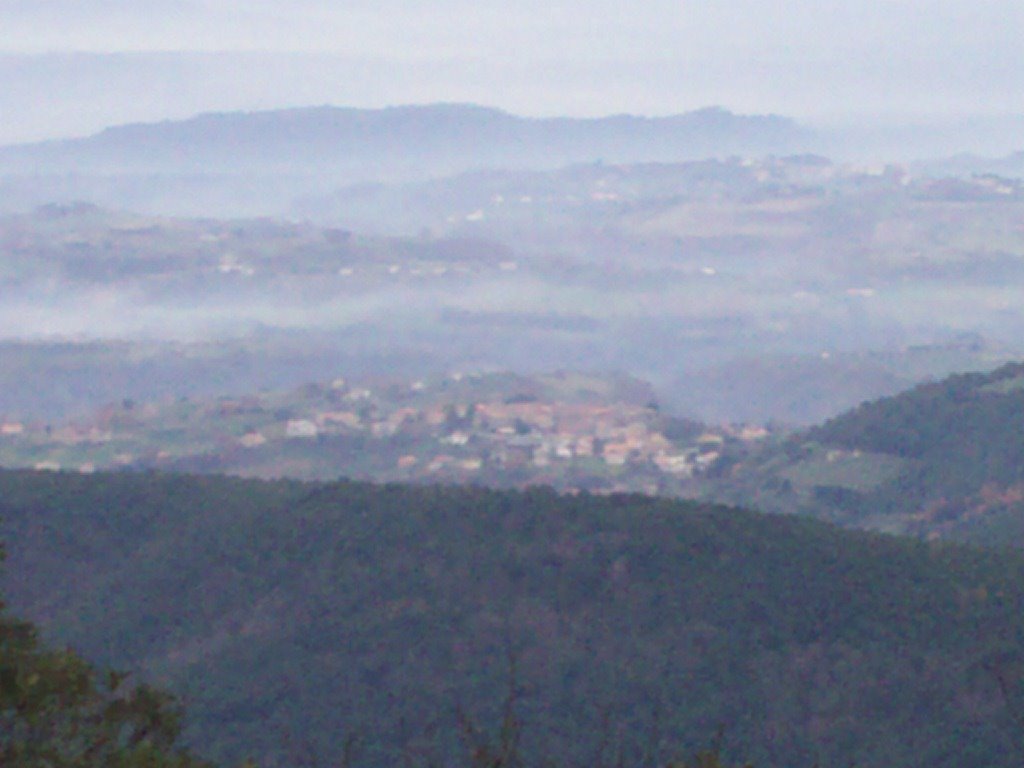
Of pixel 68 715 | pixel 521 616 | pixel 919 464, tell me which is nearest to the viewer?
pixel 68 715

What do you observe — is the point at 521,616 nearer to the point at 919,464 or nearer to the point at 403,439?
the point at 919,464

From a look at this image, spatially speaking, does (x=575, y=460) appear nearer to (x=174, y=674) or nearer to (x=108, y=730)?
(x=174, y=674)

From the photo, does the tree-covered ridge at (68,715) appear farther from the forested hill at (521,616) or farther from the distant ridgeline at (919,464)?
the distant ridgeline at (919,464)

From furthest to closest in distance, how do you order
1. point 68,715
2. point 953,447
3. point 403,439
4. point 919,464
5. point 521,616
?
point 403,439 → point 953,447 → point 919,464 → point 521,616 → point 68,715

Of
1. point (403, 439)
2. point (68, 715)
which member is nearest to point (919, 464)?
point (403, 439)

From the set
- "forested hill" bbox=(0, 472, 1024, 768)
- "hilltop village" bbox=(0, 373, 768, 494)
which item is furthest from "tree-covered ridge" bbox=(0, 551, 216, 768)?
"hilltop village" bbox=(0, 373, 768, 494)

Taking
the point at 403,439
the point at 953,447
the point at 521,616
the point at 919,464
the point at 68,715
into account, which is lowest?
the point at 403,439

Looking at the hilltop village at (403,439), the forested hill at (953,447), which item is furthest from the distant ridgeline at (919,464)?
the hilltop village at (403,439)

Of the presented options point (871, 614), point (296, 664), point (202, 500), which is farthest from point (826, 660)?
point (202, 500)
